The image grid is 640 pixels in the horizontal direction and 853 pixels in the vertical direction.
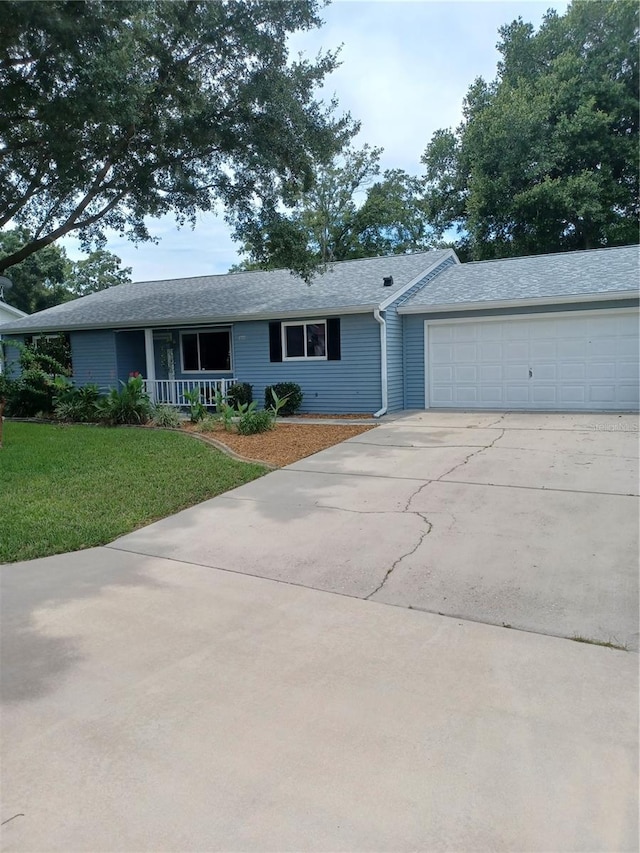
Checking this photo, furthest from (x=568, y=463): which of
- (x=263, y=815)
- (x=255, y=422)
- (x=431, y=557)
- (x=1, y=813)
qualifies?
(x=1, y=813)

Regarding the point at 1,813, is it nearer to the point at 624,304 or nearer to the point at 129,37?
the point at 129,37

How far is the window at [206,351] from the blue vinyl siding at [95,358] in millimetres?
2136

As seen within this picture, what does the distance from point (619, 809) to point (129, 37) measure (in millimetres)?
10273

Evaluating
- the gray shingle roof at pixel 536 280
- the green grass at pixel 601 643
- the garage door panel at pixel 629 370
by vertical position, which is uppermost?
the gray shingle roof at pixel 536 280

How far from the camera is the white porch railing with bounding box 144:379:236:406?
15.2 m

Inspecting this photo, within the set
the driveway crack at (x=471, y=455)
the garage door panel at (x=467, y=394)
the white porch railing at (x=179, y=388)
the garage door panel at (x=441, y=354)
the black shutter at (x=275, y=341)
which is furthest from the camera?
the white porch railing at (x=179, y=388)

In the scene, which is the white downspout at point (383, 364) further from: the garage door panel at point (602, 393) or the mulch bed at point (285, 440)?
the garage door panel at point (602, 393)

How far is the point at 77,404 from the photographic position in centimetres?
1371

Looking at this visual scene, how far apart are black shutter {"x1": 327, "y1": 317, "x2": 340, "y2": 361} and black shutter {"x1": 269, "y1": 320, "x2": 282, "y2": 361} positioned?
1375 mm

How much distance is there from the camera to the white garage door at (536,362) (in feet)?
39.7

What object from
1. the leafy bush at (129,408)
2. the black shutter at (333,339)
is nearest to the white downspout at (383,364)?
the black shutter at (333,339)

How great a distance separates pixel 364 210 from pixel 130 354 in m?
17.9

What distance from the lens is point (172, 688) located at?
2893mm

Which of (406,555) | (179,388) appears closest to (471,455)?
(406,555)
